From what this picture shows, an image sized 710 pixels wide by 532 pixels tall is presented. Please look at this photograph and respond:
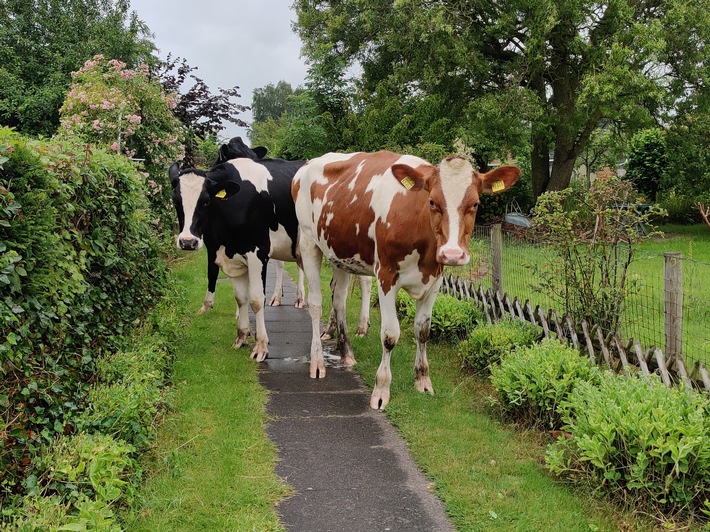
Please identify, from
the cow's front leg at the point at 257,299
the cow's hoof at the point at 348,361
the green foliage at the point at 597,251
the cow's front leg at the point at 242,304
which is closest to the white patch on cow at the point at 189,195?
the cow's front leg at the point at 257,299

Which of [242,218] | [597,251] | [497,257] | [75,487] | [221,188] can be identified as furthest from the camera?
[497,257]

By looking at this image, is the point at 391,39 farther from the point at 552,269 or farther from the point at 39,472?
the point at 39,472

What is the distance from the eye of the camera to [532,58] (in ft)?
58.3

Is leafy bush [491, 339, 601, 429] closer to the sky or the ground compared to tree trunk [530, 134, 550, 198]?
closer to the ground

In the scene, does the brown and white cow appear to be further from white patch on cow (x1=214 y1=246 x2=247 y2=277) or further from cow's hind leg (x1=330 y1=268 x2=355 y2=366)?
white patch on cow (x1=214 y1=246 x2=247 y2=277)

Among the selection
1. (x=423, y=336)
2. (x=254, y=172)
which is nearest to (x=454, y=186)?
(x=423, y=336)

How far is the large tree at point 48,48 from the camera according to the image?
2412 centimetres

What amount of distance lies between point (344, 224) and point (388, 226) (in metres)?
0.81

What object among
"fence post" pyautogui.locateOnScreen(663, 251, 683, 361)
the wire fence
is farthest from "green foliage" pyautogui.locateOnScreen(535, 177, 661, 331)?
"fence post" pyautogui.locateOnScreen(663, 251, 683, 361)

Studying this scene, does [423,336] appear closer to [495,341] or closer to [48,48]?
[495,341]

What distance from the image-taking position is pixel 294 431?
16.6 feet

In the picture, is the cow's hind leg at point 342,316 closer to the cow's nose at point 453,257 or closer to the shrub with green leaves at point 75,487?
the cow's nose at point 453,257

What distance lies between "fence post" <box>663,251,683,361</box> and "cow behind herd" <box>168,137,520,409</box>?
1.40 metres

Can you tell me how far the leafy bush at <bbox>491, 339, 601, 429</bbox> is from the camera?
4.62 m
